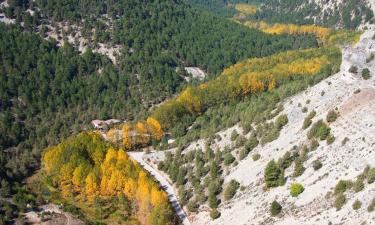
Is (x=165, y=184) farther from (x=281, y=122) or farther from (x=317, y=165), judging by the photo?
(x=317, y=165)

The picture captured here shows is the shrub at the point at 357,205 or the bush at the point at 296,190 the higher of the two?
the shrub at the point at 357,205

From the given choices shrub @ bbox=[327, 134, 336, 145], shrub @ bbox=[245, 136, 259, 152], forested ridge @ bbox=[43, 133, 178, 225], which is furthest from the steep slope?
forested ridge @ bbox=[43, 133, 178, 225]

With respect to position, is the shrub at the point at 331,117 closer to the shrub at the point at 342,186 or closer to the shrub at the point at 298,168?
the shrub at the point at 298,168

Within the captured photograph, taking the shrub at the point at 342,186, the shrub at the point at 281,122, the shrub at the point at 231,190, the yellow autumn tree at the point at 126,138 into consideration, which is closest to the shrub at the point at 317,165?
the shrub at the point at 342,186

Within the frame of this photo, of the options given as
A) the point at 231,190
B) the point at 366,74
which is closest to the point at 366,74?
the point at 366,74

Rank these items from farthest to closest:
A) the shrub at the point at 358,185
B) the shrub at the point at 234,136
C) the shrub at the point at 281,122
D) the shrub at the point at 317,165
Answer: the shrub at the point at 234,136 → the shrub at the point at 281,122 → the shrub at the point at 317,165 → the shrub at the point at 358,185

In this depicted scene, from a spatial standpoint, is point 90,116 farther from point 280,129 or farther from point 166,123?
point 280,129
